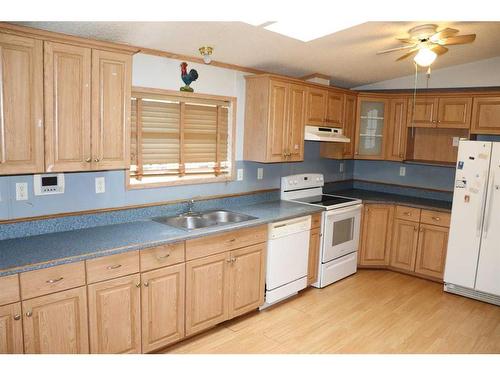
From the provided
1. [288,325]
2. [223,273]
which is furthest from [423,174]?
[223,273]

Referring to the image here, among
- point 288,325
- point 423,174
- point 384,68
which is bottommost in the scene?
point 288,325

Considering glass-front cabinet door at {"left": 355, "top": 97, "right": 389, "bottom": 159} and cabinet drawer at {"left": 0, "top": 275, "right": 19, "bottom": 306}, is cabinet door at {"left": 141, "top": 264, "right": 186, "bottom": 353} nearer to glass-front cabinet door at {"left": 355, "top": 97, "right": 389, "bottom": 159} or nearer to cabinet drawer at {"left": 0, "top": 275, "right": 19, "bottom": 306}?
cabinet drawer at {"left": 0, "top": 275, "right": 19, "bottom": 306}

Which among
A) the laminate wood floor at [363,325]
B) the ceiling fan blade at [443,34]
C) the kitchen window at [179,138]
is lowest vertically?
the laminate wood floor at [363,325]

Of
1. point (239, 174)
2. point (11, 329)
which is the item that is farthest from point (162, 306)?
point (239, 174)

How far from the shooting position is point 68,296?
211 cm

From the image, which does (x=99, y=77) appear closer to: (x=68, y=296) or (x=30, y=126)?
(x=30, y=126)

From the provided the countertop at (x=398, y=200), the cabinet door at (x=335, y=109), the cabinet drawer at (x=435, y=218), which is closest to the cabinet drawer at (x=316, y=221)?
the countertop at (x=398, y=200)

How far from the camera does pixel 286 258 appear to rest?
3.52 m

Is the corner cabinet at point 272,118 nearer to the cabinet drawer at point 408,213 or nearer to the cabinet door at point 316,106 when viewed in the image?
the cabinet door at point 316,106

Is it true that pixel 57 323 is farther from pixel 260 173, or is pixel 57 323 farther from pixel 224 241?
pixel 260 173

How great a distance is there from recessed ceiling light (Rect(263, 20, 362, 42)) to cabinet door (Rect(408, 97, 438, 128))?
7.03 feet

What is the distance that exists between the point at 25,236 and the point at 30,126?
2.48 ft

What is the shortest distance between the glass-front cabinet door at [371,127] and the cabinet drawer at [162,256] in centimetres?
303

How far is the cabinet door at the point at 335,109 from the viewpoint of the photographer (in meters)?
4.26
